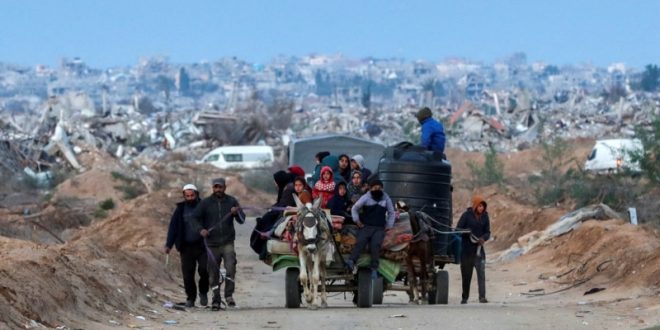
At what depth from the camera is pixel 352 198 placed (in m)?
21.6

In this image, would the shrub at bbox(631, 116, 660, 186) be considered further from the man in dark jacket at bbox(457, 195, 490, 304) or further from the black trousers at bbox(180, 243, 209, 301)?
the black trousers at bbox(180, 243, 209, 301)

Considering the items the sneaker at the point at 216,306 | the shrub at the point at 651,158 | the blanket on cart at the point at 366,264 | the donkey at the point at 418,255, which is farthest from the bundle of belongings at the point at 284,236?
the shrub at the point at 651,158

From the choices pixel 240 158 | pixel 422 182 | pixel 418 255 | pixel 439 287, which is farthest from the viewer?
pixel 240 158

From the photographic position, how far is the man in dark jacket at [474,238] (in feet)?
75.9

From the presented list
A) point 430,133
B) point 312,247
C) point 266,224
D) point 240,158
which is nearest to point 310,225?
point 312,247

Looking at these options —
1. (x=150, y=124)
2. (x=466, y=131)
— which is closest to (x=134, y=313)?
(x=466, y=131)

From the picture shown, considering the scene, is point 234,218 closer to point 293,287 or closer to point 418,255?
point 293,287

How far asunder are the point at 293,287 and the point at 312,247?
1059 mm

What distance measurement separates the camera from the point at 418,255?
21906 millimetres

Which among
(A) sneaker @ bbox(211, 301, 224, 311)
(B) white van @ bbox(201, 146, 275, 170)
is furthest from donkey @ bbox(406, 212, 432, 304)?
(B) white van @ bbox(201, 146, 275, 170)

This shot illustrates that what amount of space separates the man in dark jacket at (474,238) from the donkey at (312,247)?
121 inches

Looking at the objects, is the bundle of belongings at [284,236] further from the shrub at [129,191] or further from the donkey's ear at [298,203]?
the shrub at [129,191]

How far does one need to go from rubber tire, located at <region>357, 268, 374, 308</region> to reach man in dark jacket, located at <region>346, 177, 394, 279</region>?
0.18 metres

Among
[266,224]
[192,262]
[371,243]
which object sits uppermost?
[266,224]
